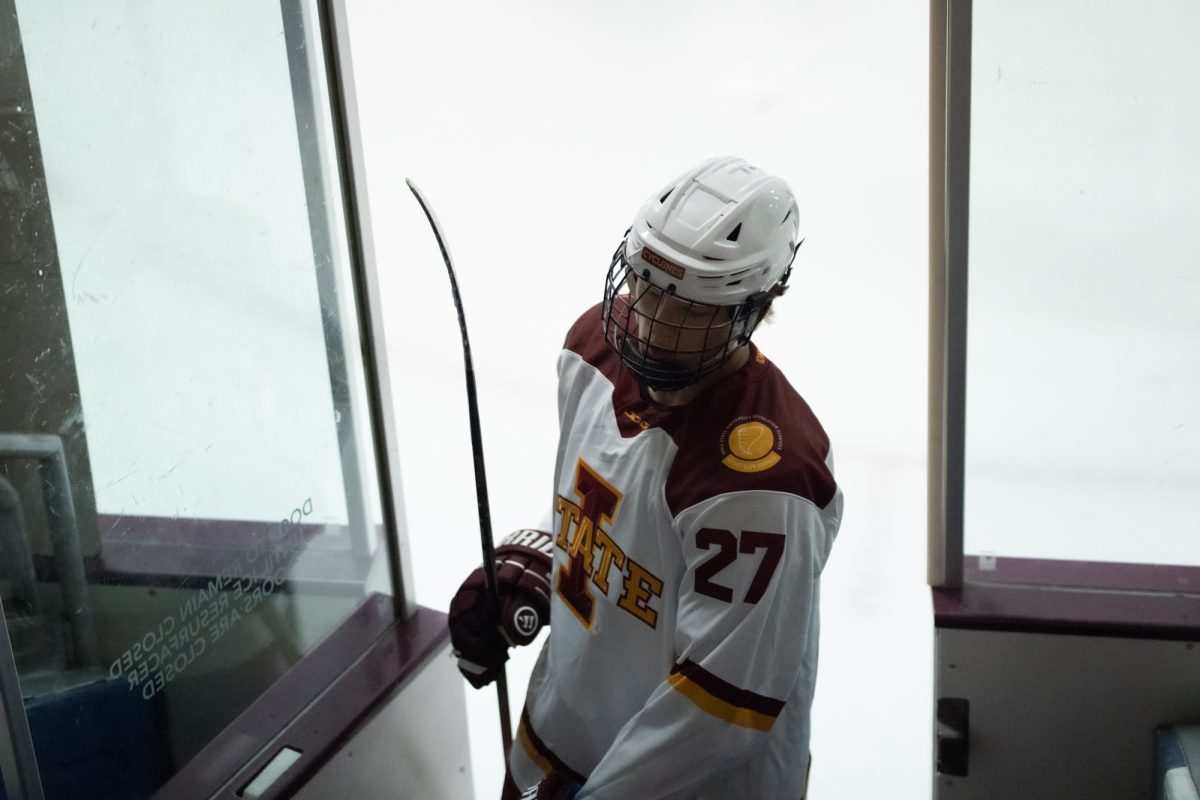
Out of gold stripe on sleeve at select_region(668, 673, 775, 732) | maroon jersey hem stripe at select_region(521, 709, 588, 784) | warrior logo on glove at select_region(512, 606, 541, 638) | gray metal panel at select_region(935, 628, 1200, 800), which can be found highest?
gold stripe on sleeve at select_region(668, 673, 775, 732)

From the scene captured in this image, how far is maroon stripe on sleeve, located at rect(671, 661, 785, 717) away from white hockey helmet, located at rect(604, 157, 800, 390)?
322 millimetres

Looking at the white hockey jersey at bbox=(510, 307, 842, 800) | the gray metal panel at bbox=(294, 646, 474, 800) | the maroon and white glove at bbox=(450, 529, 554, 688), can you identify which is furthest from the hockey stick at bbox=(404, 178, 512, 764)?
the gray metal panel at bbox=(294, 646, 474, 800)

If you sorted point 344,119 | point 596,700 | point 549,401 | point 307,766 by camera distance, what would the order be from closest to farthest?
point 596,700
point 307,766
point 344,119
point 549,401

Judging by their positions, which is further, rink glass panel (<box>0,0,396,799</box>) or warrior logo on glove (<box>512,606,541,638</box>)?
warrior logo on glove (<box>512,606,541,638</box>)

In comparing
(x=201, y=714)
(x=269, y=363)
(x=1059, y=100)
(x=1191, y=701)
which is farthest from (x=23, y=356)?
(x=1191, y=701)

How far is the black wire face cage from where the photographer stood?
1226 mm

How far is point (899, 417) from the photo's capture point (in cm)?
212

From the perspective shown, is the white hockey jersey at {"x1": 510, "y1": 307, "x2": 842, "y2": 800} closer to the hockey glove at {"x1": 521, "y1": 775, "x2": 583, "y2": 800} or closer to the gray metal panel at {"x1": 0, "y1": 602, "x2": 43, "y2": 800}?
the hockey glove at {"x1": 521, "y1": 775, "x2": 583, "y2": 800}

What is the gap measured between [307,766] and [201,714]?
0.54 feet

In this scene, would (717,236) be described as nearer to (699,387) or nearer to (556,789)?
(699,387)

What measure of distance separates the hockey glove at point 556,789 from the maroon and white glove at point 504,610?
25 cm

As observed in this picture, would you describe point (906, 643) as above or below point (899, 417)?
below

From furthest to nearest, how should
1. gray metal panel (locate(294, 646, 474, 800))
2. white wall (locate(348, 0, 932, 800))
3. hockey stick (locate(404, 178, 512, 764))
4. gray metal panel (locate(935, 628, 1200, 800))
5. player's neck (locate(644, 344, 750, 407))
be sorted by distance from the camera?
white wall (locate(348, 0, 932, 800))
gray metal panel (locate(935, 628, 1200, 800))
gray metal panel (locate(294, 646, 474, 800))
hockey stick (locate(404, 178, 512, 764))
player's neck (locate(644, 344, 750, 407))

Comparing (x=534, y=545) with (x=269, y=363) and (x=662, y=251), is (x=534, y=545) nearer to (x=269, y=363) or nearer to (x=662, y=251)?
(x=269, y=363)
